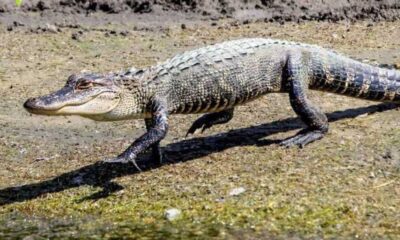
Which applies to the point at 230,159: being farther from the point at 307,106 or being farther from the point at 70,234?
the point at 70,234

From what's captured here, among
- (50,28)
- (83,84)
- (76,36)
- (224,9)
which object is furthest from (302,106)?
(50,28)

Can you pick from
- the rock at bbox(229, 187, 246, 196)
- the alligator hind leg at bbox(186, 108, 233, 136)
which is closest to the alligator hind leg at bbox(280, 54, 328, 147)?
the alligator hind leg at bbox(186, 108, 233, 136)

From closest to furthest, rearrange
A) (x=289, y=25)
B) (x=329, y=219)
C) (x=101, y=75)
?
1. (x=329, y=219)
2. (x=101, y=75)
3. (x=289, y=25)

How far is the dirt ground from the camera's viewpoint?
6.86 meters

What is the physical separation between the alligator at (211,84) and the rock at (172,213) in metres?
0.61

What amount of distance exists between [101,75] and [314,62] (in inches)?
73.5

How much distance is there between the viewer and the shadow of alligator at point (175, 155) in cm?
784

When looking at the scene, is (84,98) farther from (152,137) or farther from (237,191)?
(237,191)

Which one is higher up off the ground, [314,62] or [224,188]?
[314,62]

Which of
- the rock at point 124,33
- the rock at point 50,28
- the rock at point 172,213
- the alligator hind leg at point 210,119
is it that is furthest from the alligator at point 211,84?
the rock at point 50,28

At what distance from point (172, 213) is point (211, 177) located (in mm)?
711

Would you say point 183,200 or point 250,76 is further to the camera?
point 250,76

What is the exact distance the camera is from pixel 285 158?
797 centimetres

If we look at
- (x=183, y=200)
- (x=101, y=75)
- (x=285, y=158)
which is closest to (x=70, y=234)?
(x=183, y=200)
